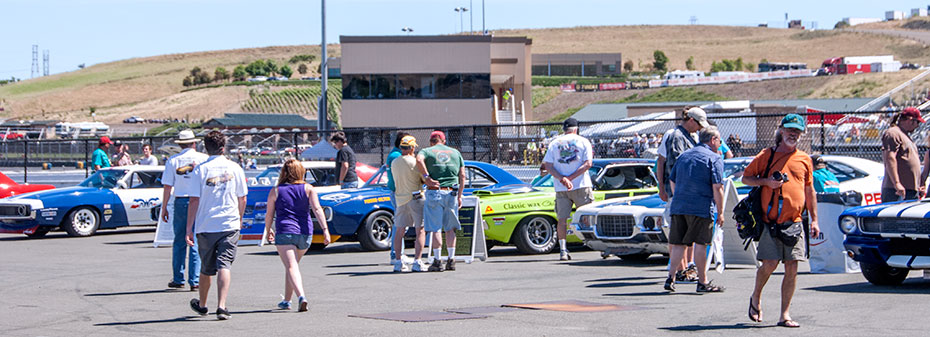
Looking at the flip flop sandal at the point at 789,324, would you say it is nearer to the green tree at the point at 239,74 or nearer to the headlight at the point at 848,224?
the headlight at the point at 848,224

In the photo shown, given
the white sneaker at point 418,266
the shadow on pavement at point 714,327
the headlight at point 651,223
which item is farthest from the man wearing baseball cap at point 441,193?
the shadow on pavement at point 714,327

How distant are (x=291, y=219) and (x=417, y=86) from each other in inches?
1954

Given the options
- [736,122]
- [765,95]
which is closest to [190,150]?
[736,122]

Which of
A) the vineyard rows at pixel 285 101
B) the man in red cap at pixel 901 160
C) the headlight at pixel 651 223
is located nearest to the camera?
the man in red cap at pixel 901 160

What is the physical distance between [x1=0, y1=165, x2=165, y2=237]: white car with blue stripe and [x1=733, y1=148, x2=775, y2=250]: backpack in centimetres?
1397

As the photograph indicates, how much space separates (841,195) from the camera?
37.7 feet

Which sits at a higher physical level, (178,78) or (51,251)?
(178,78)

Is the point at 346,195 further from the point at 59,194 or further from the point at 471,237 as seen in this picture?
the point at 59,194

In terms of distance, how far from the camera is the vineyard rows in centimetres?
13225

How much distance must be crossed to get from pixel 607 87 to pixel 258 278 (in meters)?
102

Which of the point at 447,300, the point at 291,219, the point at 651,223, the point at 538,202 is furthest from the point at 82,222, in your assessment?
the point at 447,300

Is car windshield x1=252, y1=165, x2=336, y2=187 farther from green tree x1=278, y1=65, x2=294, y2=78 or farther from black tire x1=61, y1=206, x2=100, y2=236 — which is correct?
green tree x1=278, y1=65, x2=294, y2=78

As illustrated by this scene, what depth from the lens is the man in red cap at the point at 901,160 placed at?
39.7ft

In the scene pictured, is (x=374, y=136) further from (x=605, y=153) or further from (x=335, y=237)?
(x=335, y=237)
